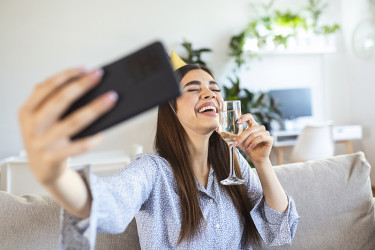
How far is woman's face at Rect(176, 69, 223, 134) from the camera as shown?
121cm

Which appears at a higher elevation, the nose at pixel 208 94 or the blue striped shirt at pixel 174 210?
the nose at pixel 208 94

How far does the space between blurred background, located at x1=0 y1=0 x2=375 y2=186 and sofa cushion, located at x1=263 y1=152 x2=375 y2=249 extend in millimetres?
3076

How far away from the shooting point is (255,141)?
3.52 ft

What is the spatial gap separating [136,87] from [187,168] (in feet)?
2.56

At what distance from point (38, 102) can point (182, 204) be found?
2.50 feet

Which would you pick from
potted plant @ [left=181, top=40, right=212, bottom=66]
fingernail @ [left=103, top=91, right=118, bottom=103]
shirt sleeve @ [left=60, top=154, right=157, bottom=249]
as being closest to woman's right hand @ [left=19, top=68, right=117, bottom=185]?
fingernail @ [left=103, top=91, right=118, bottom=103]

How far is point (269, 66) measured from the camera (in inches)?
200

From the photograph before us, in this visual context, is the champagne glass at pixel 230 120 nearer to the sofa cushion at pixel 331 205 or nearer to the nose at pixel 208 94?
the nose at pixel 208 94

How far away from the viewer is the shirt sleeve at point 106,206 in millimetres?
642

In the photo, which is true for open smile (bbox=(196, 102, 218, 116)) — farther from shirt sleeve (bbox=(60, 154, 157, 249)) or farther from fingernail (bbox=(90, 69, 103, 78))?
fingernail (bbox=(90, 69, 103, 78))

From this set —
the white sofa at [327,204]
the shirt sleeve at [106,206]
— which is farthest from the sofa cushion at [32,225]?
the shirt sleeve at [106,206]

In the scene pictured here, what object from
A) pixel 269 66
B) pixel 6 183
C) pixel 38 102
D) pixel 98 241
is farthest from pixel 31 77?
pixel 38 102

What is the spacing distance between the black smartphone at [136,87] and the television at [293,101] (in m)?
4.48

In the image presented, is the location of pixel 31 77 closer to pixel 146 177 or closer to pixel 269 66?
pixel 269 66
